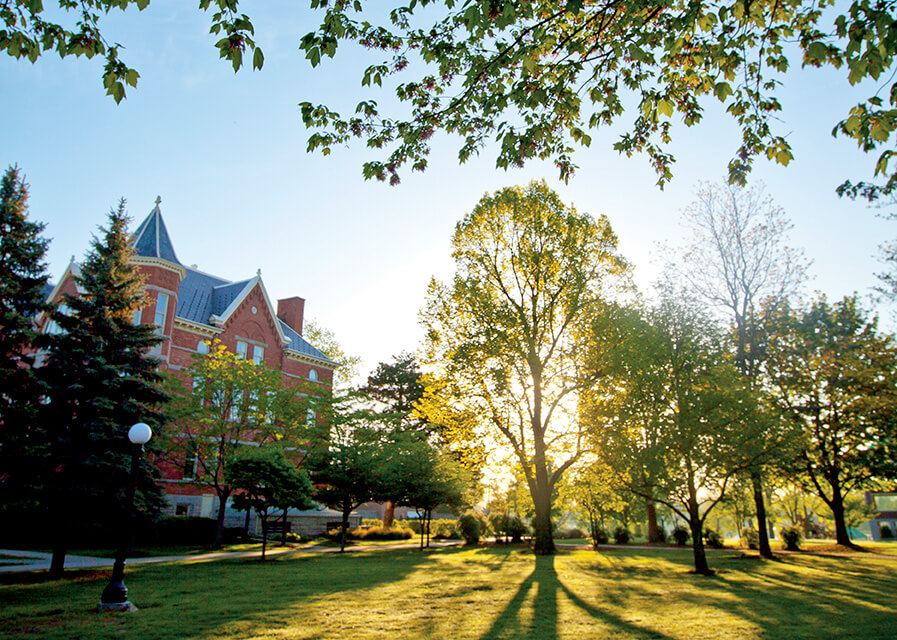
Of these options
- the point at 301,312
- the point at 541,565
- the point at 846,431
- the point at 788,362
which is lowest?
the point at 541,565

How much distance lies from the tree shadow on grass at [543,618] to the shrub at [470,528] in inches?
795

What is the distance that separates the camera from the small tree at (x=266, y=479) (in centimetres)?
2141

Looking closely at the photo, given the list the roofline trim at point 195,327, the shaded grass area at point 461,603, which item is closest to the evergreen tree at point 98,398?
the shaded grass area at point 461,603

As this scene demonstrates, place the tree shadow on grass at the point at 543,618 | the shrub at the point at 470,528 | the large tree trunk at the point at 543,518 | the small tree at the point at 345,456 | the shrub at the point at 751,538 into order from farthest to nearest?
the shrub at the point at 470,528, the shrub at the point at 751,538, the small tree at the point at 345,456, the large tree trunk at the point at 543,518, the tree shadow on grass at the point at 543,618

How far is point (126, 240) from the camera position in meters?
19.3

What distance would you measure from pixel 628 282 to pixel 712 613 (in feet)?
52.7

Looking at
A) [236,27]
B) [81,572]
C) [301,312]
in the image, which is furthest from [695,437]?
[301,312]

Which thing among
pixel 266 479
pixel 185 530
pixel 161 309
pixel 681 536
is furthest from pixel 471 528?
pixel 161 309

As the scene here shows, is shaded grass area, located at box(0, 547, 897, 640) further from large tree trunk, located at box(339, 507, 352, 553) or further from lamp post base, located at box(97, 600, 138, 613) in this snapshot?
large tree trunk, located at box(339, 507, 352, 553)

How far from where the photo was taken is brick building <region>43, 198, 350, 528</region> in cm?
3288

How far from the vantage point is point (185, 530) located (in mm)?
27797

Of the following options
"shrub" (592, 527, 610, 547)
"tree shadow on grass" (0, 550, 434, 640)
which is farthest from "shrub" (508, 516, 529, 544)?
"tree shadow on grass" (0, 550, 434, 640)

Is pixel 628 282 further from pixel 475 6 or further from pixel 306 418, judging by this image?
pixel 475 6

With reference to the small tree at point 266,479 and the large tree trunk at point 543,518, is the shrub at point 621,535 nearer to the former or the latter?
the large tree trunk at point 543,518
